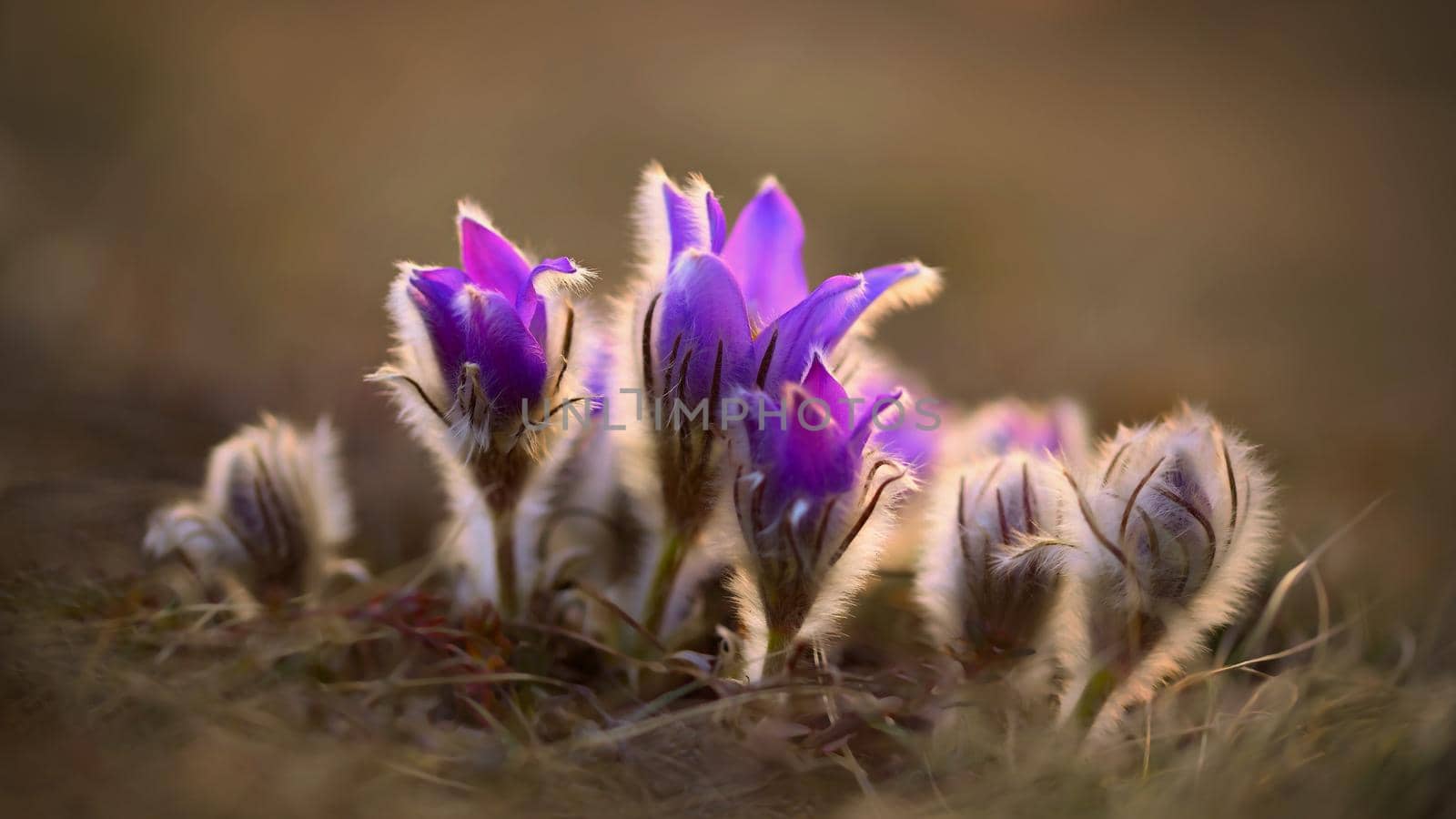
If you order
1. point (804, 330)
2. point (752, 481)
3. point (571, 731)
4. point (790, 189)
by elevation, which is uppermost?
point (790, 189)

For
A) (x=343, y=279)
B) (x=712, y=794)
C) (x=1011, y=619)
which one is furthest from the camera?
(x=343, y=279)

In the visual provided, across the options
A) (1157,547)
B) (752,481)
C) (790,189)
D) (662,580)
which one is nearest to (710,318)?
(752,481)

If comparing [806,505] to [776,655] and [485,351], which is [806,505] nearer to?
[776,655]

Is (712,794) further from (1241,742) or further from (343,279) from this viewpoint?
(343,279)

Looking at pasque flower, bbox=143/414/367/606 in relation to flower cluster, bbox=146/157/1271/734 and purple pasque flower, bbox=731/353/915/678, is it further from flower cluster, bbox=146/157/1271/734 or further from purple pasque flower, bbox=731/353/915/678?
purple pasque flower, bbox=731/353/915/678

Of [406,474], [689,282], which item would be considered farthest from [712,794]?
[406,474]

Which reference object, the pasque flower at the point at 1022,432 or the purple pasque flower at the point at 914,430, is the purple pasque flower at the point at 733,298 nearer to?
the purple pasque flower at the point at 914,430

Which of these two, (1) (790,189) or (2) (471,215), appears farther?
(1) (790,189)

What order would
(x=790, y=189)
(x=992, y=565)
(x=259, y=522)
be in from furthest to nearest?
(x=790, y=189) < (x=259, y=522) < (x=992, y=565)
